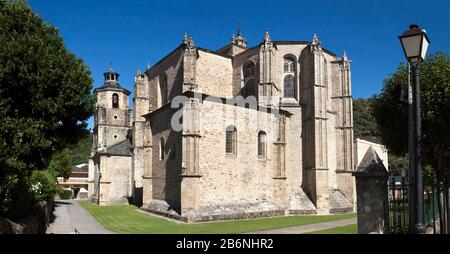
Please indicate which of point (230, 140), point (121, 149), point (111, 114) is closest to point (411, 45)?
point (230, 140)

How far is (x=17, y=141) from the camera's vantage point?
1062 cm

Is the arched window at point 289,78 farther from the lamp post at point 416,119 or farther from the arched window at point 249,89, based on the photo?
the lamp post at point 416,119

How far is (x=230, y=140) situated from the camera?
25.3 metres

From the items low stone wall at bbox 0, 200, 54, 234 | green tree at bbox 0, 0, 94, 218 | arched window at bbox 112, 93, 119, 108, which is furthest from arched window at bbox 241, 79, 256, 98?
arched window at bbox 112, 93, 119, 108

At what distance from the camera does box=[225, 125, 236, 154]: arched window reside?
2512 centimetres

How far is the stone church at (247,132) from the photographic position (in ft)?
77.2

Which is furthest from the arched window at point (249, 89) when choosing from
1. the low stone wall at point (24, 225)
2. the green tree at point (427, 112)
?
the low stone wall at point (24, 225)

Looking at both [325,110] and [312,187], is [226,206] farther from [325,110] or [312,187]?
[325,110]

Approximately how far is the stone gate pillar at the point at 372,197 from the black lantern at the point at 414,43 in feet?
11.7

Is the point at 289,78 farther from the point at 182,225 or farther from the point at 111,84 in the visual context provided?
the point at 111,84

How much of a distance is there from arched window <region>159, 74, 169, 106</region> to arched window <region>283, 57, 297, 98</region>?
10.6 m

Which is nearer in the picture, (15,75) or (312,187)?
(15,75)

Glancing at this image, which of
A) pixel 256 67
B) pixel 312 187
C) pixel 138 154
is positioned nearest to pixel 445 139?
pixel 312 187

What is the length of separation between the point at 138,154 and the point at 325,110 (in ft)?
62.0
